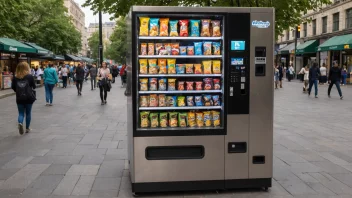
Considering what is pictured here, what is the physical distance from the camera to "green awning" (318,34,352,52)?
97.4 ft

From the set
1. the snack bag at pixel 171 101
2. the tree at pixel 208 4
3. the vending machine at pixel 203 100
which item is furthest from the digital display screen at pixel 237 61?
the tree at pixel 208 4

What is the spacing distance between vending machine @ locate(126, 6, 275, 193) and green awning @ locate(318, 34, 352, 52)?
27.6m

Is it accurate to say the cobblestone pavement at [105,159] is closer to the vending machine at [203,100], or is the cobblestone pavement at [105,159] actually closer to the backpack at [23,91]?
the vending machine at [203,100]

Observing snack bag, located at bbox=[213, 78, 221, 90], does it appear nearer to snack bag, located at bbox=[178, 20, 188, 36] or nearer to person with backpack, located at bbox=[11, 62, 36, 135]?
snack bag, located at bbox=[178, 20, 188, 36]

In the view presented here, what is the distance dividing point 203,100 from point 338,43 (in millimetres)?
30024

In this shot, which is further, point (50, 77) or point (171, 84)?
point (50, 77)

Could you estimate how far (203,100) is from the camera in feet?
16.3

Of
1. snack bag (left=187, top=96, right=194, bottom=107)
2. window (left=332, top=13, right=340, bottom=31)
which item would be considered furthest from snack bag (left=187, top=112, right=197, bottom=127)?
window (left=332, top=13, right=340, bottom=31)

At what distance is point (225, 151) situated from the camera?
16.0ft

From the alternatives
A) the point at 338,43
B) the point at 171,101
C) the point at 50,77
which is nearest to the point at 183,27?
the point at 171,101

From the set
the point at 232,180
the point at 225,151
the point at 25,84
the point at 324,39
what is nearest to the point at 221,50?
the point at 225,151

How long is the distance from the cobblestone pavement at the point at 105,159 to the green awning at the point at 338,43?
20.7 m

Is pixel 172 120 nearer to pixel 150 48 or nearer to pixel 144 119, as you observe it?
pixel 144 119

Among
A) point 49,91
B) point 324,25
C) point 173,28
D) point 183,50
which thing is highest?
point 324,25
